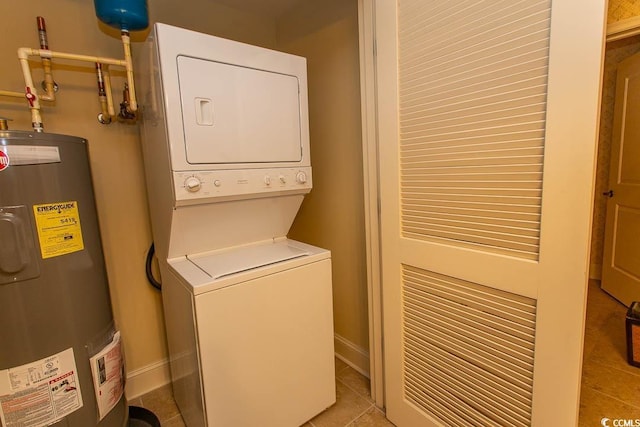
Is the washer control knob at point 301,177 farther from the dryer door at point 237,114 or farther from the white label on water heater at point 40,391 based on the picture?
the white label on water heater at point 40,391

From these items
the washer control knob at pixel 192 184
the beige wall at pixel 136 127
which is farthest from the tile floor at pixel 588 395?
the washer control knob at pixel 192 184

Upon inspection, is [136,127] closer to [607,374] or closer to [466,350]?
[466,350]

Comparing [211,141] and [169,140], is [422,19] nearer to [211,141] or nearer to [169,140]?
[211,141]

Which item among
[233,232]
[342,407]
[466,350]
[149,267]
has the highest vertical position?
[233,232]

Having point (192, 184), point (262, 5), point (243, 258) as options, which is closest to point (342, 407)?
point (243, 258)

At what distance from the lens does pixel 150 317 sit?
1871mm

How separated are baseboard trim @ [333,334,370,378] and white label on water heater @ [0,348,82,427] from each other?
57.2 inches

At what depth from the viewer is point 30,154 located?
39.9 inches

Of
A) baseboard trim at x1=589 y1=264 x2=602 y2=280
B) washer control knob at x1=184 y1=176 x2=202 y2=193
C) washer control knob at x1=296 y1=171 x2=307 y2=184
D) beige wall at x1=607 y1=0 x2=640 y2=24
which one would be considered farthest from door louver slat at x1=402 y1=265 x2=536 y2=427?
baseboard trim at x1=589 y1=264 x2=602 y2=280

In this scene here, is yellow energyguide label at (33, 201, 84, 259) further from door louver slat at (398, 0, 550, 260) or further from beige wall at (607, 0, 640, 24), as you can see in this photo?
beige wall at (607, 0, 640, 24)

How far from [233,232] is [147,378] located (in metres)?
1.15

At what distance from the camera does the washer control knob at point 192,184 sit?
1.23m

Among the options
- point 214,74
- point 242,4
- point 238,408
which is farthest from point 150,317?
point 242,4

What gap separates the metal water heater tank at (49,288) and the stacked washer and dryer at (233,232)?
313 millimetres
